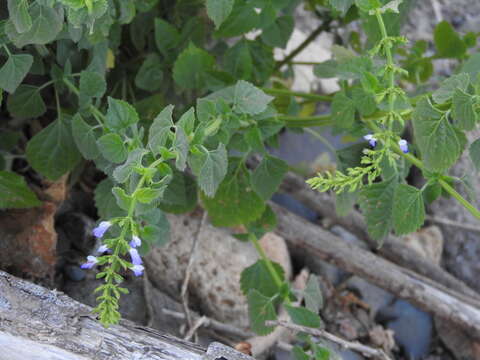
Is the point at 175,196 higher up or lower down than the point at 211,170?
lower down

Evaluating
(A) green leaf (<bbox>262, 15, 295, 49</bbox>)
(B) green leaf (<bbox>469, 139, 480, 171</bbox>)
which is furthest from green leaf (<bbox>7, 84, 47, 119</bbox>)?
(B) green leaf (<bbox>469, 139, 480, 171</bbox>)

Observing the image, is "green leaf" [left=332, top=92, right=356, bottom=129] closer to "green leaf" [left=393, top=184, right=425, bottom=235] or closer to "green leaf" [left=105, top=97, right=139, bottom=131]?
"green leaf" [left=393, top=184, right=425, bottom=235]

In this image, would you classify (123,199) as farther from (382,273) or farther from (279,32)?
(382,273)

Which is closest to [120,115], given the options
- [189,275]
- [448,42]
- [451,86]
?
[451,86]

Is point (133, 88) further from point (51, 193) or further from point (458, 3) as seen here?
point (458, 3)

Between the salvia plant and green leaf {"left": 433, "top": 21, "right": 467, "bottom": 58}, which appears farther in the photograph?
green leaf {"left": 433, "top": 21, "right": 467, "bottom": 58}

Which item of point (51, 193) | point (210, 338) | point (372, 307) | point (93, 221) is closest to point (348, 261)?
point (372, 307)
